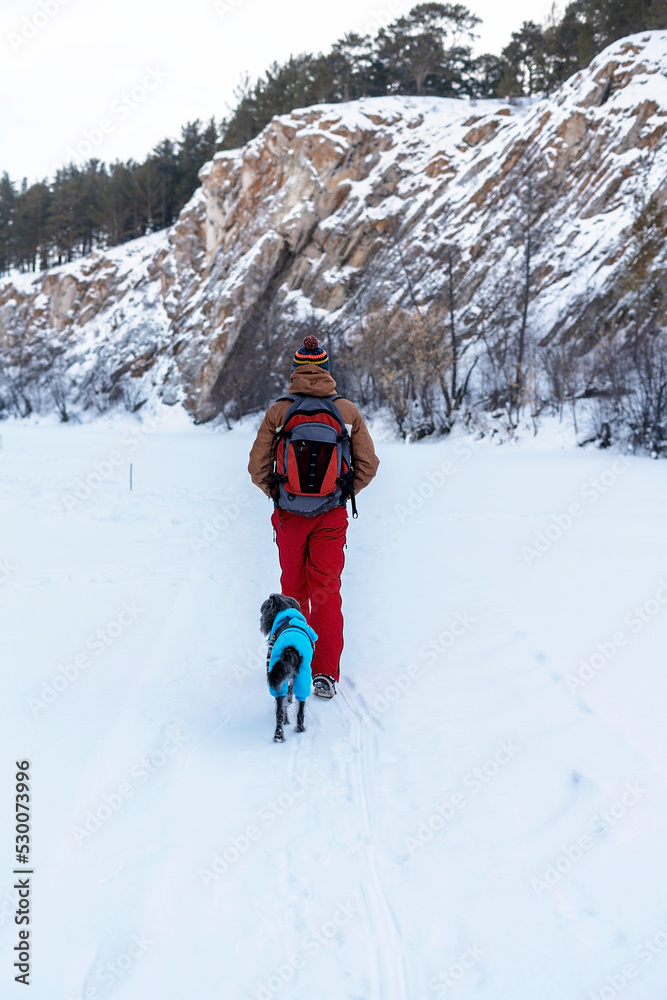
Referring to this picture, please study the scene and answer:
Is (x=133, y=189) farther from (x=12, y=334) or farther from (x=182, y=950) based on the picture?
(x=182, y=950)

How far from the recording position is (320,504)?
4035 mm

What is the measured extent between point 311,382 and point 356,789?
243 cm

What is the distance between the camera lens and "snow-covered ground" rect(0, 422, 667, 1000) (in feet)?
6.48

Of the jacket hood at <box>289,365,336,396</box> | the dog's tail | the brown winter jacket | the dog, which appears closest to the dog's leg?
the dog

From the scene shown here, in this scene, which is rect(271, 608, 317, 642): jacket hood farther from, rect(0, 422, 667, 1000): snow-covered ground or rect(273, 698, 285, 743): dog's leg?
rect(0, 422, 667, 1000): snow-covered ground

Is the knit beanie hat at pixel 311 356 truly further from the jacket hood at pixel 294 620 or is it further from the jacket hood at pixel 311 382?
the jacket hood at pixel 294 620

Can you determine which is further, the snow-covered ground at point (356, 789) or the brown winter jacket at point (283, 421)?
the brown winter jacket at point (283, 421)

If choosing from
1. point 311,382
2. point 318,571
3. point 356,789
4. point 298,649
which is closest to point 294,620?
point 298,649

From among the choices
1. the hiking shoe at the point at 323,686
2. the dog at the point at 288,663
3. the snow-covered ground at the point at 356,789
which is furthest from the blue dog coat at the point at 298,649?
the hiking shoe at the point at 323,686

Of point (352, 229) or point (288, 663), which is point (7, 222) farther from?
point (288, 663)

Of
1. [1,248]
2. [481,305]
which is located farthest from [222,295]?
[1,248]

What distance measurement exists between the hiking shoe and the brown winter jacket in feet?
4.14

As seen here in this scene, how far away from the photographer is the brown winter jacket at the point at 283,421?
4.09 m

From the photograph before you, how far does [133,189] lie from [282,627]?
248 feet
